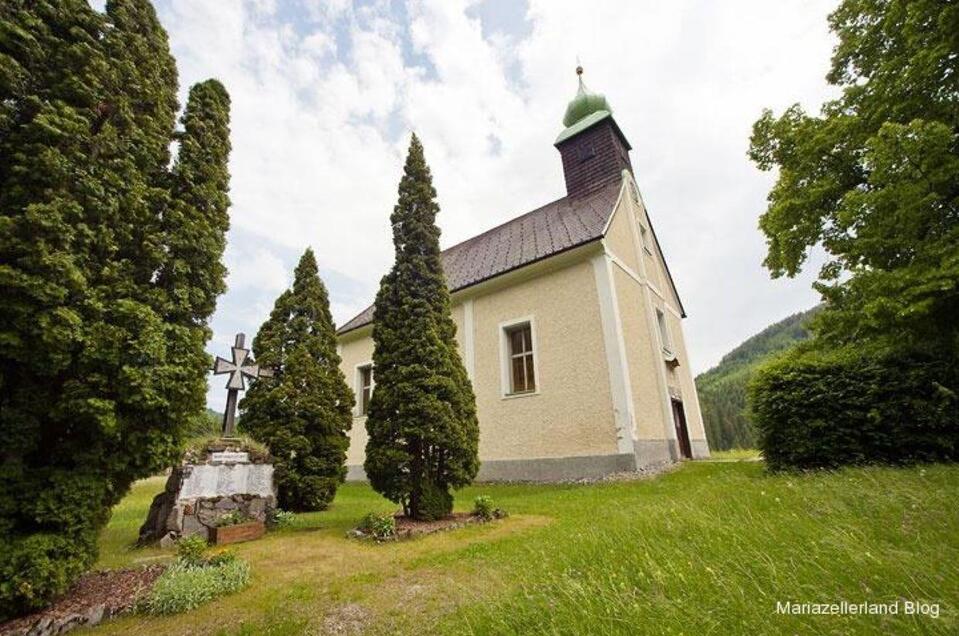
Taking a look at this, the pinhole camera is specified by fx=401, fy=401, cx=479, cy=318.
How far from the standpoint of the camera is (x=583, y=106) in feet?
55.8

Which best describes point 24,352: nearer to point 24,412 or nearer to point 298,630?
point 24,412

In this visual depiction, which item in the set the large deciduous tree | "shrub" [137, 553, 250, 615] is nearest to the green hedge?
the large deciduous tree

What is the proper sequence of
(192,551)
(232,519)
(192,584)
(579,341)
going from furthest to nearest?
(579,341) → (232,519) → (192,551) → (192,584)

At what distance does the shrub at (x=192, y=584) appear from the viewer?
3.40 metres

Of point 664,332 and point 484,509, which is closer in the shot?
point 484,509

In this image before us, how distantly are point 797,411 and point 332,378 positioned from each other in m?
9.58

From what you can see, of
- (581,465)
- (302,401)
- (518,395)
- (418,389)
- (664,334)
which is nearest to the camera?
(418,389)

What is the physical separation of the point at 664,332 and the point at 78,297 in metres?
15.4

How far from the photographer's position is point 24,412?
131 inches

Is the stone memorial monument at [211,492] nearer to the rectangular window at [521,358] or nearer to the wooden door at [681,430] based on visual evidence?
the rectangular window at [521,358]

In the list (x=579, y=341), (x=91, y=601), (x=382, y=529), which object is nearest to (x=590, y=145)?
(x=579, y=341)

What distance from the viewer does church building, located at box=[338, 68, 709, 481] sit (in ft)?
35.0

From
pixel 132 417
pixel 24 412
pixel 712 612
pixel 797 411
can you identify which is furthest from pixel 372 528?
pixel 797 411

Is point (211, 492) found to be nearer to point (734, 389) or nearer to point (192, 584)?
point (192, 584)
